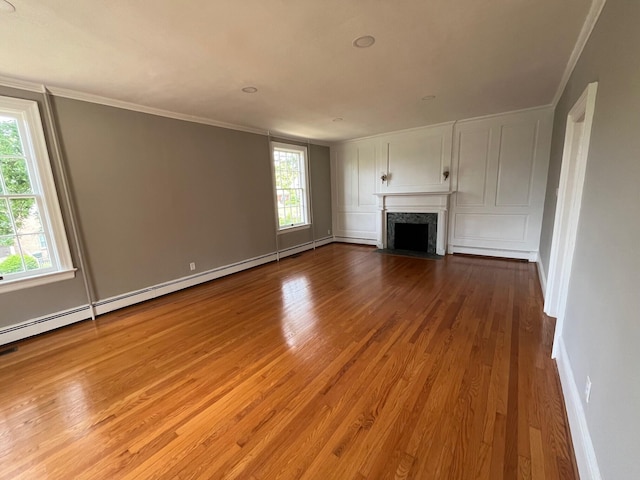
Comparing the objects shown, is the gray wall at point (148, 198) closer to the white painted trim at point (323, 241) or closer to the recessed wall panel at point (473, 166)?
the white painted trim at point (323, 241)

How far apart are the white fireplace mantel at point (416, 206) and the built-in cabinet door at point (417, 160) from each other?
0.14 m

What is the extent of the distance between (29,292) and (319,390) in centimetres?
312

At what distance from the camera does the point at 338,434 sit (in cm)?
152

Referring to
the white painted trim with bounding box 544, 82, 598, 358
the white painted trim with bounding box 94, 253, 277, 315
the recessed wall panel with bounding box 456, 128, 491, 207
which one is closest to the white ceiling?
the white painted trim with bounding box 544, 82, 598, 358

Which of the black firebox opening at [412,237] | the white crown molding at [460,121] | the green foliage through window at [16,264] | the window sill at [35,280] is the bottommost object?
the black firebox opening at [412,237]

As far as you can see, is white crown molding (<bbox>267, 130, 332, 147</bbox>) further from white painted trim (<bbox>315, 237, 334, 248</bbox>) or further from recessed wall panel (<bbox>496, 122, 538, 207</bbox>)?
recessed wall panel (<bbox>496, 122, 538, 207</bbox>)

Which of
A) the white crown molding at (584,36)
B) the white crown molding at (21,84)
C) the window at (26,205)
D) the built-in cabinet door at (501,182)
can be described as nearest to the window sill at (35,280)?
the window at (26,205)

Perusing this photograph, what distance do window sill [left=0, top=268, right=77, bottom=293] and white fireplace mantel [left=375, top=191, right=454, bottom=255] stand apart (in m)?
5.15

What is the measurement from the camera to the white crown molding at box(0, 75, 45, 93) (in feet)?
7.92

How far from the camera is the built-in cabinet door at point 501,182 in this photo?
4285 millimetres

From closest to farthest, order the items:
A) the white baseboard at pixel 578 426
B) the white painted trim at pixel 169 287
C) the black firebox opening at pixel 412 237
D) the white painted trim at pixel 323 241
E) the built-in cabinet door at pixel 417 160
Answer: the white baseboard at pixel 578 426, the white painted trim at pixel 169 287, the built-in cabinet door at pixel 417 160, the black firebox opening at pixel 412 237, the white painted trim at pixel 323 241

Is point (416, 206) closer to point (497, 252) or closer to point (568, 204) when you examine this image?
point (497, 252)

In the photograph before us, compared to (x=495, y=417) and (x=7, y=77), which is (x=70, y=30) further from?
(x=495, y=417)

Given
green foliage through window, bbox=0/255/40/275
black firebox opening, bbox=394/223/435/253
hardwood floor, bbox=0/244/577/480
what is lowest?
hardwood floor, bbox=0/244/577/480
